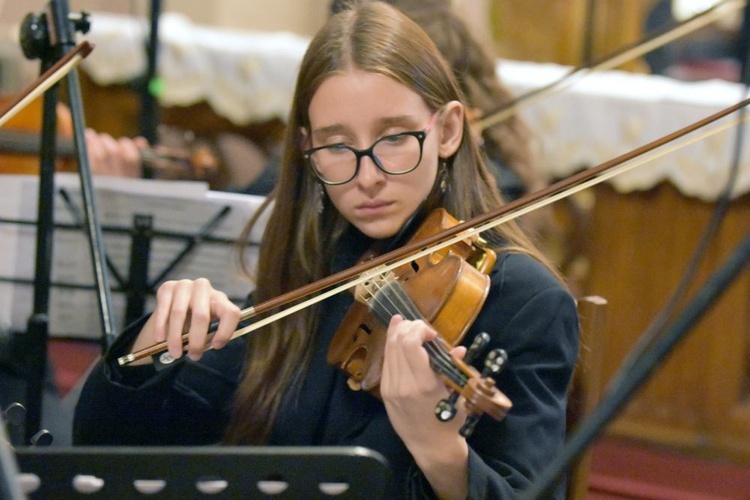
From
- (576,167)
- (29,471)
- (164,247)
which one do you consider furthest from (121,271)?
(576,167)

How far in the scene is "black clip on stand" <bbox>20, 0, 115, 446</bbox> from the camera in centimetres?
140

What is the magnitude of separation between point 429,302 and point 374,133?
0.22 metres

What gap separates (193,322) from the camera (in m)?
1.04

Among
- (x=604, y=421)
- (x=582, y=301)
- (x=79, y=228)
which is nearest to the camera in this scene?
(x=604, y=421)

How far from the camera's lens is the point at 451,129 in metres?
1.23

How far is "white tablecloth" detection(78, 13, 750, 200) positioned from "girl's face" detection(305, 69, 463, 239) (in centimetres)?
123

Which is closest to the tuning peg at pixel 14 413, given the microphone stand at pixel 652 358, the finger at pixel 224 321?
the finger at pixel 224 321

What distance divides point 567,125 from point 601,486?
92cm

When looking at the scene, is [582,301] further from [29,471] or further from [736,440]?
[736,440]

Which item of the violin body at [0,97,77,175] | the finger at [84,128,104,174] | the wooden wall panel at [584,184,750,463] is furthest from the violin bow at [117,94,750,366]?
the wooden wall panel at [584,184,750,463]

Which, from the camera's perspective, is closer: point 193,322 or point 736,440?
point 193,322

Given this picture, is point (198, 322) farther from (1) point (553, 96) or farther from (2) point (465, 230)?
(1) point (553, 96)

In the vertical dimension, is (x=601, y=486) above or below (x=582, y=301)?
below

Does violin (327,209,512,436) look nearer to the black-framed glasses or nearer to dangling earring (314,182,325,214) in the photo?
the black-framed glasses
